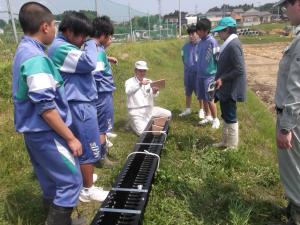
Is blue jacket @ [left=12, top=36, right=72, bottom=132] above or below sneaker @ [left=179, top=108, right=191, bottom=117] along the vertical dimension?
above

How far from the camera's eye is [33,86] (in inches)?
107

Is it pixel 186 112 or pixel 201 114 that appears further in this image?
pixel 186 112

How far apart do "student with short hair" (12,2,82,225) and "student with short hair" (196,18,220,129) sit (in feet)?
14.3

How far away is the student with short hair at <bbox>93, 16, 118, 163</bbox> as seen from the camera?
4.69m

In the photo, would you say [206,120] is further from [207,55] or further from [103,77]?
[103,77]

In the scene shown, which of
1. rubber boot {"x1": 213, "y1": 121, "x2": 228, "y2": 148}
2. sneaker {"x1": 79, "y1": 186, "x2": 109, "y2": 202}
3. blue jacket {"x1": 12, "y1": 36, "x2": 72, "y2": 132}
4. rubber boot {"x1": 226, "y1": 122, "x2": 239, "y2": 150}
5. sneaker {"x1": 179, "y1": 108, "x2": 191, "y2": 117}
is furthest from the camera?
sneaker {"x1": 179, "y1": 108, "x2": 191, "y2": 117}

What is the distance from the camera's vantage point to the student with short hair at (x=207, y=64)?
6.99 meters

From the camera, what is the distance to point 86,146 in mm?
3828

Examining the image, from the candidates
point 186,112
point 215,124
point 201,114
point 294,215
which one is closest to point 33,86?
point 294,215

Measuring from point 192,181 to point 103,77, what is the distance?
6.10 feet

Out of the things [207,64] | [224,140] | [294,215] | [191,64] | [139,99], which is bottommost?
[224,140]

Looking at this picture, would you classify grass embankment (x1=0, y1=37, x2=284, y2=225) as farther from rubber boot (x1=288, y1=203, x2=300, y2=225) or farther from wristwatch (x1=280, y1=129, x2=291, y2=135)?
wristwatch (x1=280, y1=129, x2=291, y2=135)

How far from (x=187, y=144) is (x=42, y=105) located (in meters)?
3.48

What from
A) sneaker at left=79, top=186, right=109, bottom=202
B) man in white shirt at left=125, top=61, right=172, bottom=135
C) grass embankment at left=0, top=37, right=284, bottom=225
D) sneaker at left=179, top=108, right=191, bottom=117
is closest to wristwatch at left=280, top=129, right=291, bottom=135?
grass embankment at left=0, top=37, right=284, bottom=225
